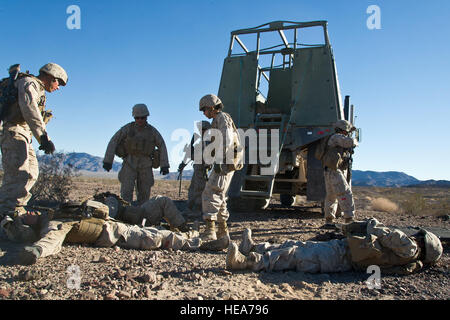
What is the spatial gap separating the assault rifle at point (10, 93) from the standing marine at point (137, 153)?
6.32 feet

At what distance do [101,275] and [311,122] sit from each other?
206 inches

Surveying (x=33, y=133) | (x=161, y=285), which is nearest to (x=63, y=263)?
(x=161, y=285)

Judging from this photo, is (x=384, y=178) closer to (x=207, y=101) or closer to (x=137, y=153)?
(x=137, y=153)

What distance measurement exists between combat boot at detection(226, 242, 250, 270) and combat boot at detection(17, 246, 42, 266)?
146 cm

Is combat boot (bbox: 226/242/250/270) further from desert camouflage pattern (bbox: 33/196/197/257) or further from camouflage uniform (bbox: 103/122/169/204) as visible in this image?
camouflage uniform (bbox: 103/122/169/204)

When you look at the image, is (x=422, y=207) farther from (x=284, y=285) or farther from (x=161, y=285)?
(x=161, y=285)

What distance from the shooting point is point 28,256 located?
271cm

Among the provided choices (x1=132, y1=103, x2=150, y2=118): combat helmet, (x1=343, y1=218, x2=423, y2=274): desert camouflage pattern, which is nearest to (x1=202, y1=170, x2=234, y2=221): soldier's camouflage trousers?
(x1=343, y1=218, x2=423, y2=274): desert camouflage pattern

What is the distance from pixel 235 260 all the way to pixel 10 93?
3.03 meters

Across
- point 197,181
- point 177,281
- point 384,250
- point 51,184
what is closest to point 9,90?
point 177,281

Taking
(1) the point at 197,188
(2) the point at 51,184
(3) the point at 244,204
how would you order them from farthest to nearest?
1. (2) the point at 51,184
2. (3) the point at 244,204
3. (1) the point at 197,188

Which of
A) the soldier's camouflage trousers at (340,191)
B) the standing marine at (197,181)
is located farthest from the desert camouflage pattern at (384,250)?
the standing marine at (197,181)

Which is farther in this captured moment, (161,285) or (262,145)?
(262,145)
